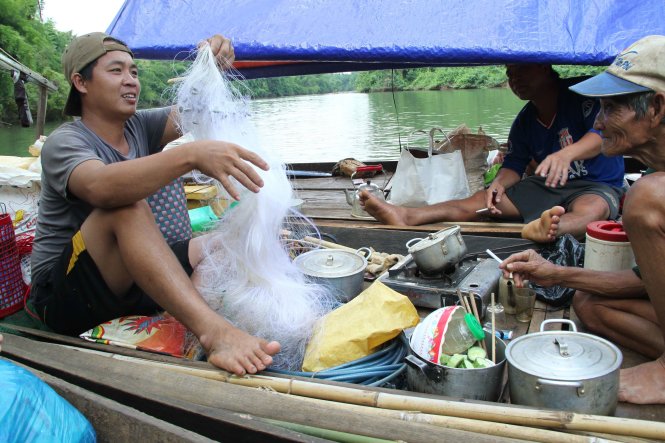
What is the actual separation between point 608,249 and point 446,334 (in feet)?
3.23

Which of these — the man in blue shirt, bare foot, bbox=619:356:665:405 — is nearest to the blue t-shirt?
the man in blue shirt

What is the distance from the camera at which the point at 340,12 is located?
3615 mm

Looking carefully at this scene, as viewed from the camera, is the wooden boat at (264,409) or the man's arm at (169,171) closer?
the wooden boat at (264,409)

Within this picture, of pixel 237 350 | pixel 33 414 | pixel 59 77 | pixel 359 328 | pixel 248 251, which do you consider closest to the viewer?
pixel 33 414

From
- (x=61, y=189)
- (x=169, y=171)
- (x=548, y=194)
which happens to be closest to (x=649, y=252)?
(x=169, y=171)

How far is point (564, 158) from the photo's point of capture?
9.27 ft

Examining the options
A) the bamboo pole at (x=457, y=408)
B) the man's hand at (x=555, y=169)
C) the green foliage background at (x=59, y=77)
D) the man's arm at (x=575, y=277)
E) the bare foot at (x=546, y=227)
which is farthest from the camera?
the green foliage background at (x=59, y=77)

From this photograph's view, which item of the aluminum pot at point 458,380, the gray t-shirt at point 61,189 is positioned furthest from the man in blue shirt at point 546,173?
the gray t-shirt at point 61,189

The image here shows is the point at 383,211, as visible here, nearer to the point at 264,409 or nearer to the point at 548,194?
the point at 548,194

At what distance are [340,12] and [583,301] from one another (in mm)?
2589

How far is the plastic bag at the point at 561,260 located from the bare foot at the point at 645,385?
2.09 ft

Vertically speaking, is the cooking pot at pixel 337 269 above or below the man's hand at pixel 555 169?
below

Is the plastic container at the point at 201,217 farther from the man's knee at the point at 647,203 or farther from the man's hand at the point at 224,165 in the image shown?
the man's knee at the point at 647,203

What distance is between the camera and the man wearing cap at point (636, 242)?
1540mm
